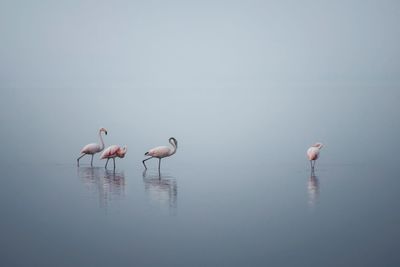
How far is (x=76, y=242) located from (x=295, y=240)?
127 inches

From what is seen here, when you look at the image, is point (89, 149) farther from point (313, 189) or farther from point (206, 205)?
point (313, 189)

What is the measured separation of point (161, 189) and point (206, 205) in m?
1.83

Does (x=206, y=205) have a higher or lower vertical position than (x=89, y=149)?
lower

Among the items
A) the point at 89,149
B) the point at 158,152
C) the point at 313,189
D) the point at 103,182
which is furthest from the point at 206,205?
the point at 89,149

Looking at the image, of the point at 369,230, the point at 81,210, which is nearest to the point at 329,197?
the point at 369,230

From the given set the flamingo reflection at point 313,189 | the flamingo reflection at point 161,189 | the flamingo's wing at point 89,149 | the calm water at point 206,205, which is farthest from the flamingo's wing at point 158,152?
the flamingo reflection at point 313,189

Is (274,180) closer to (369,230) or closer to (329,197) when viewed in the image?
(329,197)

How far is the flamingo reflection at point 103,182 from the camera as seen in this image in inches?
569

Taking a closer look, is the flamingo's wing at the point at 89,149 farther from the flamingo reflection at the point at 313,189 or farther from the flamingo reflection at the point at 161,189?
the flamingo reflection at the point at 313,189

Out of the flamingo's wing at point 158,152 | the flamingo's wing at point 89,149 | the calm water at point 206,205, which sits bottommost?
the calm water at point 206,205

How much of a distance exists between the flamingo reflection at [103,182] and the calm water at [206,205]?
30 mm

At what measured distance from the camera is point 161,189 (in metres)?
15.4

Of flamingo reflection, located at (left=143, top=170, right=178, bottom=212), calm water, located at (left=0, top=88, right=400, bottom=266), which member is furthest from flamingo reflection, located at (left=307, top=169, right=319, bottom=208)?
flamingo reflection, located at (left=143, top=170, right=178, bottom=212)

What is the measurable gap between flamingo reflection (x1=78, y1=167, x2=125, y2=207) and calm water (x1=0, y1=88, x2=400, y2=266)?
3 cm
